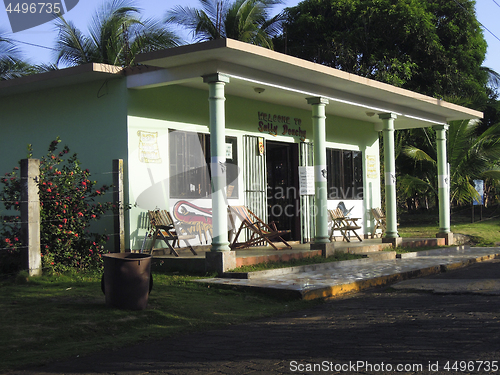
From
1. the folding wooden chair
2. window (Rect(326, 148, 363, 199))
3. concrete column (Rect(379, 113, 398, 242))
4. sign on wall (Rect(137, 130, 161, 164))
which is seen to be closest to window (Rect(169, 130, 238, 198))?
sign on wall (Rect(137, 130, 161, 164))

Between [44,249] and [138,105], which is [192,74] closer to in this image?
[138,105]

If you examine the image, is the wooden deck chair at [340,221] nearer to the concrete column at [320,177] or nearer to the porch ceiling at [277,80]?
the concrete column at [320,177]

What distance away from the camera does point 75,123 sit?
1110 cm

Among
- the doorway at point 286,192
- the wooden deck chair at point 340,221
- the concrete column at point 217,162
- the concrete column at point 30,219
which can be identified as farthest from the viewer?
the doorway at point 286,192

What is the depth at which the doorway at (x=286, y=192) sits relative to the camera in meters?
14.1

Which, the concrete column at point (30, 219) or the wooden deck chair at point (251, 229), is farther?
the wooden deck chair at point (251, 229)

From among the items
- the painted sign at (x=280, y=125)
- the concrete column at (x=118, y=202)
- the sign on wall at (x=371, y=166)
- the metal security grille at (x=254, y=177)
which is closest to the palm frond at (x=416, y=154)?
the sign on wall at (x=371, y=166)

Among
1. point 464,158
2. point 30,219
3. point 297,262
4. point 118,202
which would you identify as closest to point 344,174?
point 297,262

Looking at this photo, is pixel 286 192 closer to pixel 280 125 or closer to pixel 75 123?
pixel 280 125

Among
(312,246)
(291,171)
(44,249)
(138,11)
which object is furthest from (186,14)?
(44,249)

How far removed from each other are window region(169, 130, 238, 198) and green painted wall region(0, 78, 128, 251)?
1.17 m

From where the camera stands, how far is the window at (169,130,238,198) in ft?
36.7

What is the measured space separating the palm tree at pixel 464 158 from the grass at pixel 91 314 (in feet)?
47.9

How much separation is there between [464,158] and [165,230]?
47.0 feet
